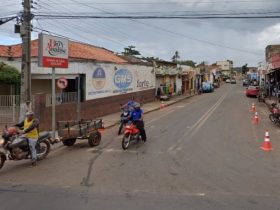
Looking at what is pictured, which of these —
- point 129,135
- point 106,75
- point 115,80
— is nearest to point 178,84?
point 115,80

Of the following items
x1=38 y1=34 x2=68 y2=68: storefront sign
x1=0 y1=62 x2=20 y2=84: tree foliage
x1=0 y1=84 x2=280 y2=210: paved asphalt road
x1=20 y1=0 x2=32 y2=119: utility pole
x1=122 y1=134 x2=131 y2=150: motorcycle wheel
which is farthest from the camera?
x1=0 y1=62 x2=20 y2=84: tree foliage

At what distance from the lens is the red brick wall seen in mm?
20781

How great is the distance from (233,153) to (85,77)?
1525 centimetres

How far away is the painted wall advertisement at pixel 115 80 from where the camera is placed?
28812 millimetres

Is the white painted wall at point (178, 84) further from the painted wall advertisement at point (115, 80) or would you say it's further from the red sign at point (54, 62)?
the red sign at point (54, 62)

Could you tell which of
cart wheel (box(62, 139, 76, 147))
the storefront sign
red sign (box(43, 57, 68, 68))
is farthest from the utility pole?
cart wheel (box(62, 139, 76, 147))

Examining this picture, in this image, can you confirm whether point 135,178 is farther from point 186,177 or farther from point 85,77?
point 85,77

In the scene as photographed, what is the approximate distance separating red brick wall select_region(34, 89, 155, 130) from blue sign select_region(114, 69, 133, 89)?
0.89 m

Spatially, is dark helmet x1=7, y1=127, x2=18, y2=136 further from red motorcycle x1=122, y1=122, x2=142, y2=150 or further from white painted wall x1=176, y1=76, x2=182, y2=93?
white painted wall x1=176, y1=76, x2=182, y2=93

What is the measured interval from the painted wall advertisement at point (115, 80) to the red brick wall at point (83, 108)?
0.44 metres

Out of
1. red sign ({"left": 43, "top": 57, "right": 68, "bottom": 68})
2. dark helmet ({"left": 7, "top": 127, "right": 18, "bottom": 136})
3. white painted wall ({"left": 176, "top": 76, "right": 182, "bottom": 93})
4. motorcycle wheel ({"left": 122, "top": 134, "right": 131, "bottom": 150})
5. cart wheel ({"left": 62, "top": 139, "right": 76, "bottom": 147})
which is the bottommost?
cart wheel ({"left": 62, "top": 139, "right": 76, "bottom": 147})

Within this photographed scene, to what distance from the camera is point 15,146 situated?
11891mm

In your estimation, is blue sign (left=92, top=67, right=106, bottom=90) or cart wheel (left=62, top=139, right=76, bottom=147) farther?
blue sign (left=92, top=67, right=106, bottom=90)

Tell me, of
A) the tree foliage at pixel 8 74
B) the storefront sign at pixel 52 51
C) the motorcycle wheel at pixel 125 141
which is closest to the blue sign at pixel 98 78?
the tree foliage at pixel 8 74
